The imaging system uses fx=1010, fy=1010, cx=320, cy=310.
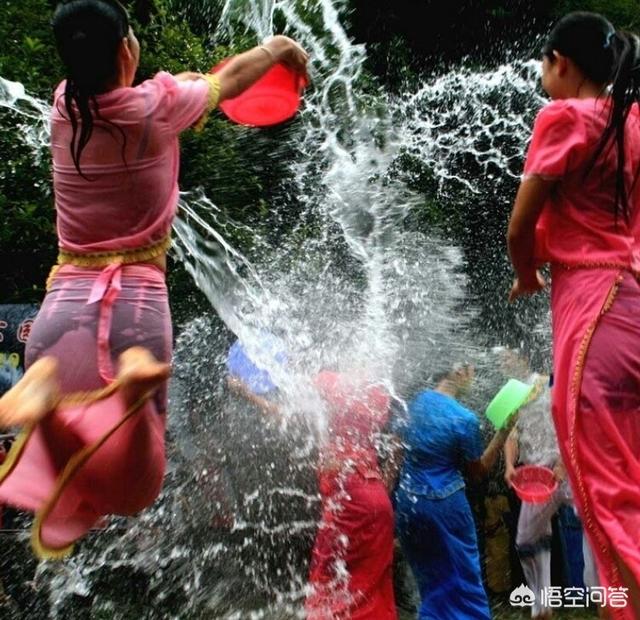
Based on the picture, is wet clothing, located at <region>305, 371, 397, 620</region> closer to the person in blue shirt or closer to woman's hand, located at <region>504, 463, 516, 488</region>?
the person in blue shirt

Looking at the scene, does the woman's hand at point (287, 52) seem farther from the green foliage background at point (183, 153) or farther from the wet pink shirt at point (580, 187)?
the green foliage background at point (183, 153)

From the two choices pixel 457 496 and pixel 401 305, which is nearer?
pixel 457 496

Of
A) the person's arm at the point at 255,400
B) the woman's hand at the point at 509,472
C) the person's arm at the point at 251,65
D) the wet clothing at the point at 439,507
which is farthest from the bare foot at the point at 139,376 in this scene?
the woman's hand at the point at 509,472

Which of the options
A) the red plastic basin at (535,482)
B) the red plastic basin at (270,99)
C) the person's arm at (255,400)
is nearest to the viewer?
the red plastic basin at (270,99)

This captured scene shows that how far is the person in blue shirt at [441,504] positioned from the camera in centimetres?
482

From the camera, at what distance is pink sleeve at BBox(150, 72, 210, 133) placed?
3.04 metres

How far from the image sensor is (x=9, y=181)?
5.74m

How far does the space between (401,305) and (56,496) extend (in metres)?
3.39

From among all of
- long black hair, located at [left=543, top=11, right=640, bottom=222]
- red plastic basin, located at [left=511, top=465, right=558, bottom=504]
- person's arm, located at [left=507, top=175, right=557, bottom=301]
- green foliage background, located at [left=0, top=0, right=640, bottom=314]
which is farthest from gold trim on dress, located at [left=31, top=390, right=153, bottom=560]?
green foliage background, located at [left=0, top=0, right=640, bottom=314]

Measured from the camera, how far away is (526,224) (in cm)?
300

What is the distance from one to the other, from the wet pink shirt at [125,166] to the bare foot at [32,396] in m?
0.40

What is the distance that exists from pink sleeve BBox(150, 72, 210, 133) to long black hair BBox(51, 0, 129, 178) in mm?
169

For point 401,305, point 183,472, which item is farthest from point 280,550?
point 401,305

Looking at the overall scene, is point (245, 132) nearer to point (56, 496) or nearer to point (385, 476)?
point (385, 476)
